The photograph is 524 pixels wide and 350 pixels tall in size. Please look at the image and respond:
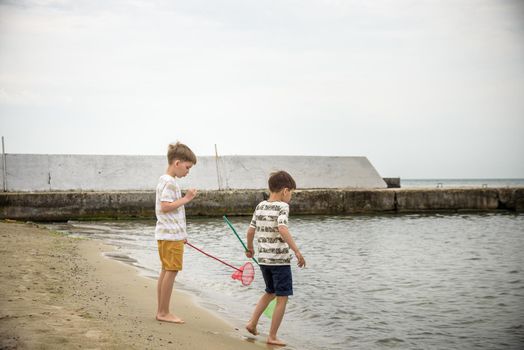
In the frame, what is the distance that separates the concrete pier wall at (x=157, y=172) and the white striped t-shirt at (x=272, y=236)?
1650cm

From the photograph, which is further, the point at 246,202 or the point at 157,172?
the point at 157,172

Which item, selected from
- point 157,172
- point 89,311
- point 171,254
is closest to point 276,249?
point 171,254

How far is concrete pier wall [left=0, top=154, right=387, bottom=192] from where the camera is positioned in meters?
19.6

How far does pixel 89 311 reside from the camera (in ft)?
13.2

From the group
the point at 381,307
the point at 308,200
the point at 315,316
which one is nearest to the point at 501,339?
the point at 381,307

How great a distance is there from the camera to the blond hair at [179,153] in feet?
14.1

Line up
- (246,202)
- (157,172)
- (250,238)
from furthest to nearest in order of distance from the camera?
(157,172), (246,202), (250,238)

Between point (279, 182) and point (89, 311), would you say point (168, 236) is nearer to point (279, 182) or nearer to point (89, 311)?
point (89, 311)

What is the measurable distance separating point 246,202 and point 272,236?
1446cm

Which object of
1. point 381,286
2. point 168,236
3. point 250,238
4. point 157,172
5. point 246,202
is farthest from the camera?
point 157,172

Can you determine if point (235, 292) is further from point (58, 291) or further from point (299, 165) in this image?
point (299, 165)

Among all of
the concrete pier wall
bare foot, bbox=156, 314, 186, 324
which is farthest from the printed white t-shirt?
the concrete pier wall

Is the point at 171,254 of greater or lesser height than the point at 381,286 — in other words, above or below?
above

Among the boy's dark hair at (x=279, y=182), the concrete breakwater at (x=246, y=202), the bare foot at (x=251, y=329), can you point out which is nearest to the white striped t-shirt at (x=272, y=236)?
the boy's dark hair at (x=279, y=182)
